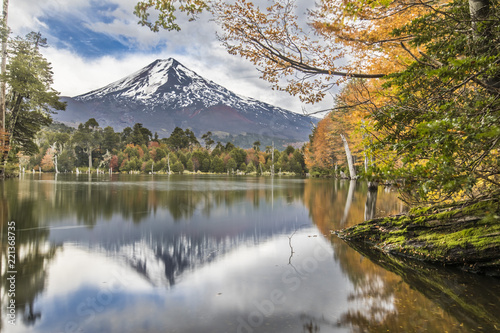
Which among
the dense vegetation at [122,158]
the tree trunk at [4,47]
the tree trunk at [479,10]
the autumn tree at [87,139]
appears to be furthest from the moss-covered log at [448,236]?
the autumn tree at [87,139]

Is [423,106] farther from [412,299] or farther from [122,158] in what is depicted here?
[122,158]

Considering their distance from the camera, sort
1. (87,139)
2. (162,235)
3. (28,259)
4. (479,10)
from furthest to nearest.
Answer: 1. (87,139)
2. (162,235)
3. (28,259)
4. (479,10)

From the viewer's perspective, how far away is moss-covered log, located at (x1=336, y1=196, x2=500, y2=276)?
5426 millimetres

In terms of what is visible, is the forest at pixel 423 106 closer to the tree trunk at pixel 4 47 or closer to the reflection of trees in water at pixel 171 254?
the reflection of trees in water at pixel 171 254

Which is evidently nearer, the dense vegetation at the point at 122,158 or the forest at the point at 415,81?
the forest at the point at 415,81

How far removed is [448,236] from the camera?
612 centimetres

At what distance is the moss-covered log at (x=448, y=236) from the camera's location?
5.43 m

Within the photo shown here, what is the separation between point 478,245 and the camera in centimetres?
551

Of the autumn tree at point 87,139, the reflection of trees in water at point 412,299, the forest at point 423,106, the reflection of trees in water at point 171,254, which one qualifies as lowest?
the reflection of trees in water at point 171,254

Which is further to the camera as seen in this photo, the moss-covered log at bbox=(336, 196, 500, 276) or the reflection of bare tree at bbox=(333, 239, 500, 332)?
the moss-covered log at bbox=(336, 196, 500, 276)

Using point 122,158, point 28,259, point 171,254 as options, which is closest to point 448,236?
point 171,254

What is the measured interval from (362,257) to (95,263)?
5942mm

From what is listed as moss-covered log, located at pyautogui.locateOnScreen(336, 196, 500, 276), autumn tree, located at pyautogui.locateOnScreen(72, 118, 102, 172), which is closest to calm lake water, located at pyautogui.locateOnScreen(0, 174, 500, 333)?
moss-covered log, located at pyautogui.locateOnScreen(336, 196, 500, 276)

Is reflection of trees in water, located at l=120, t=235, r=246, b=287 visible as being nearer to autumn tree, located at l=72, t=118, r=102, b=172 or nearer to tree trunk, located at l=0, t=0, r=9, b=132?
tree trunk, located at l=0, t=0, r=9, b=132
